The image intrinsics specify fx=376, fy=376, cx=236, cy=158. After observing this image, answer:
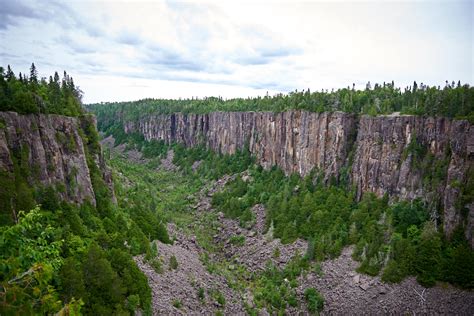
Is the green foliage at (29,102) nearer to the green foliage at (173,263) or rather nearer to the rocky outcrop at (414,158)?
the green foliage at (173,263)

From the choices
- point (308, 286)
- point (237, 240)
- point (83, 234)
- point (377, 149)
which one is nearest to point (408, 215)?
point (377, 149)

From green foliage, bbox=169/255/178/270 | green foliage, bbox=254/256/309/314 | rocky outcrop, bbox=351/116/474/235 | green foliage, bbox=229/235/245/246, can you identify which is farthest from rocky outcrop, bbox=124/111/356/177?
green foliage, bbox=169/255/178/270

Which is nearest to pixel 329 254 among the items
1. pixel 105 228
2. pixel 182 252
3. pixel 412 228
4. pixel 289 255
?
pixel 289 255

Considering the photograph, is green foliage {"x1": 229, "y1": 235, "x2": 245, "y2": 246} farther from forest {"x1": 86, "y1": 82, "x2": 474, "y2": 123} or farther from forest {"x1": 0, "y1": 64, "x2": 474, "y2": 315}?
forest {"x1": 86, "y1": 82, "x2": 474, "y2": 123}

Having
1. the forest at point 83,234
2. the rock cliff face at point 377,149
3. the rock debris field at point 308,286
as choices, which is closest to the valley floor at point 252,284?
the rock debris field at point 308,286

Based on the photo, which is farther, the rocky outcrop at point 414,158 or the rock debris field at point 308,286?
the rocky outcrop at point 414,158

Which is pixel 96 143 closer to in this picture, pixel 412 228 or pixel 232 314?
pixel 232 314
